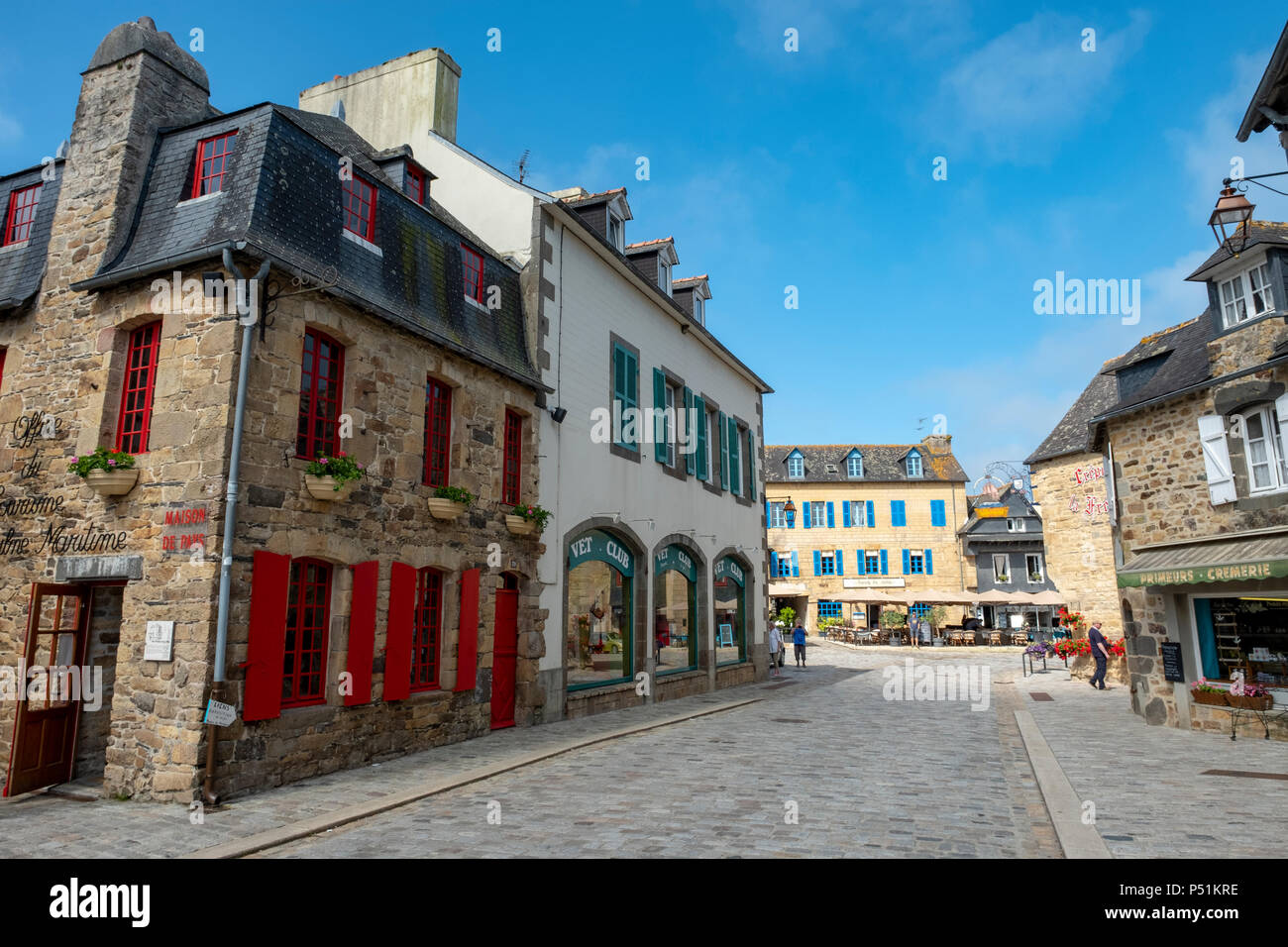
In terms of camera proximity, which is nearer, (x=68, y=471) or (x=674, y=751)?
(x=68, y=471)

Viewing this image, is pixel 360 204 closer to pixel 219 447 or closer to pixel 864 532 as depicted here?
pixel 219 447

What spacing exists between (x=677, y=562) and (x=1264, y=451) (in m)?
10.7

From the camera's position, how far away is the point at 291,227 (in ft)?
29.0

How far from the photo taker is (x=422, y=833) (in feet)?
21.0

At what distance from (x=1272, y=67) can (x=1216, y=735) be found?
9.58m

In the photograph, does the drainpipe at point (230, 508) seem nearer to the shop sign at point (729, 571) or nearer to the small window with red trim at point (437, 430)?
the small window with red trim at point (437, 430)

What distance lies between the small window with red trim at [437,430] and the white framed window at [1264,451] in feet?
39.2

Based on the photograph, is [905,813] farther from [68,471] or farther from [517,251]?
[517,251]

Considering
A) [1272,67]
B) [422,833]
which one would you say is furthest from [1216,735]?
[422,833]

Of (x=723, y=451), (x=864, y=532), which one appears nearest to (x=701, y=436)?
(x=723, y=451)

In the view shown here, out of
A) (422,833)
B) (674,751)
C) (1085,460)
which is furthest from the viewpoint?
(1085,460)

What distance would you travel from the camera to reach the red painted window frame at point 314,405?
8828 mm

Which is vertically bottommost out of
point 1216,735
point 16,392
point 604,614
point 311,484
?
point 1216,735
